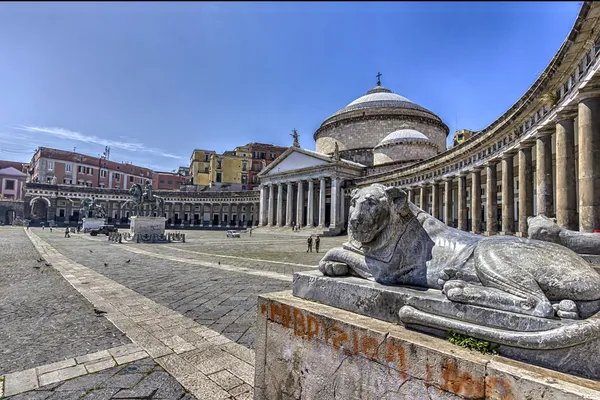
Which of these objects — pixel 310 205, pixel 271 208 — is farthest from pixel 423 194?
pixel 271 208

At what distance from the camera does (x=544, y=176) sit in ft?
39.6

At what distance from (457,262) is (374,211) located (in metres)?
0.67

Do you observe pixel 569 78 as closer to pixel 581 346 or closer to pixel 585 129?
pixel 585 129

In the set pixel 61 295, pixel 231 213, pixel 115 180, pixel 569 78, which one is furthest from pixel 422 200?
pixel 115 180

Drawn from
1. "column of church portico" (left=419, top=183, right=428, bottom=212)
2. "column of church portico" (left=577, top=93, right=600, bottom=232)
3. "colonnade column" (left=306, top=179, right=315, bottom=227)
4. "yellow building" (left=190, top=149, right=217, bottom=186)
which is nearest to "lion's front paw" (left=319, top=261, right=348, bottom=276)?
"column of church portico" (left=577, top=93, right=600, bottom=232)

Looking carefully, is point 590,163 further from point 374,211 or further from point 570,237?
point 374,211

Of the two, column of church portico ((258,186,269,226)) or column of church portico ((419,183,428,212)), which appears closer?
column of church portico ((419,183,428,212))

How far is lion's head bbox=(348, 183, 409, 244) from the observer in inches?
96.3

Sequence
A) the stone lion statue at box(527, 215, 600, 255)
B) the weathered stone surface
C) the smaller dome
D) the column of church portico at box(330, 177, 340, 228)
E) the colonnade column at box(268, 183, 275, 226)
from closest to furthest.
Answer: the weathered stone surface, the stone lion statue at box(527, 215, 600, 255), the column of church portico at box(330, 177, 340, 228), the smaller dome, the colonnade column at box(268, 183, 275, 226)

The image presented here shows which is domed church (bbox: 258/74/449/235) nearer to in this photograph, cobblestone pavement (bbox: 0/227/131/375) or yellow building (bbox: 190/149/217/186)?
yellow building (bbox: 190/149/217/186)

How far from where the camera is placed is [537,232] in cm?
361

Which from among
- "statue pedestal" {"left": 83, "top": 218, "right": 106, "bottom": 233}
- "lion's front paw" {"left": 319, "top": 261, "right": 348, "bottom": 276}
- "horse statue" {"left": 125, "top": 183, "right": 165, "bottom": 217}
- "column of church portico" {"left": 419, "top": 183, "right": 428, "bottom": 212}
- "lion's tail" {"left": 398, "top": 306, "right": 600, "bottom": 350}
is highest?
"column of church portico" {"left": 419, "top": 183, "right": 428, "bottom": 212}

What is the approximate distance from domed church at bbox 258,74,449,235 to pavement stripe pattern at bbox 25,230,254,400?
98.5ft

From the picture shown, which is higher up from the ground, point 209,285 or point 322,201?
point 322,201
